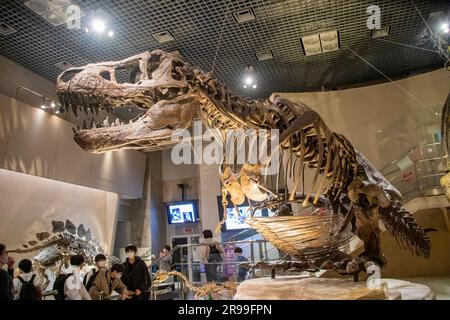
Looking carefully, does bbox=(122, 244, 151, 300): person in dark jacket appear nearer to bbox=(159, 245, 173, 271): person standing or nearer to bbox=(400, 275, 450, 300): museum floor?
bbox=(159, 245, 173, 271): person standing

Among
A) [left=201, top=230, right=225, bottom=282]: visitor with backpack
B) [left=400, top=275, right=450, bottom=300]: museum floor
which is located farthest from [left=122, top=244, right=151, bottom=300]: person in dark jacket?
[left=400, top=275, right=450, bottom=300]: museum floor

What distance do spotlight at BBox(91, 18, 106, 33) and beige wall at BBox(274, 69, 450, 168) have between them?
3.41 metres

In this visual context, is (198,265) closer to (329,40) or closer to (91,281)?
(91,281)

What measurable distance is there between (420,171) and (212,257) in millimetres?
3512

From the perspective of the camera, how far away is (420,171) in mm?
5609

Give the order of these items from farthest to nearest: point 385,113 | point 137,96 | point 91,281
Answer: point 385,113, point 91,281, point 137,96

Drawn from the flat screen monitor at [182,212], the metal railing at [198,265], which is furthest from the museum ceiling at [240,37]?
the flat screen monitor at [182,212]

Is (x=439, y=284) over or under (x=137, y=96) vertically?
under

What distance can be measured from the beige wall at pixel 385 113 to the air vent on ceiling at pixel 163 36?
2.48m

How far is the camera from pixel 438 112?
224 inches

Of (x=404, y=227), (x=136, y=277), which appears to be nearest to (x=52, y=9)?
(x=136, y=277)

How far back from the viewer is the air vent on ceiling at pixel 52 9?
4639 mm

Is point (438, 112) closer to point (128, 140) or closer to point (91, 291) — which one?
point (128, 140)
